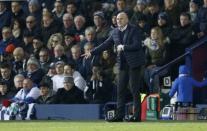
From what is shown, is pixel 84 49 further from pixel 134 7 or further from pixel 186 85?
pixel 186 85

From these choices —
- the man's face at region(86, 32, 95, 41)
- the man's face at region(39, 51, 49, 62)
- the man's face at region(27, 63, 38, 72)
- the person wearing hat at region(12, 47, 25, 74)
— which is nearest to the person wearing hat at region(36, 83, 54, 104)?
the man's face at region(27, 63, 38, 72)

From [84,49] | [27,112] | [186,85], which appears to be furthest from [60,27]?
[186,85]

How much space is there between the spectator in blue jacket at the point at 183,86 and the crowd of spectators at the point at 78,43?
1075 millimetres

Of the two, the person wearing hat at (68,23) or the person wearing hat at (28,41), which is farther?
the person wearing hat at (28,41)

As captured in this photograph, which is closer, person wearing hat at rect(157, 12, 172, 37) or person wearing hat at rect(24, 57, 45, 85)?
person wearing hat at rect(157, 12, 172, 37)

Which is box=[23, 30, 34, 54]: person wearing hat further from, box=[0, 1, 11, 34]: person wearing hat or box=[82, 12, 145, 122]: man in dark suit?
box=[82, 12, 145, 122]: man in dark suit

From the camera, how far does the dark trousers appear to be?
1753 cm

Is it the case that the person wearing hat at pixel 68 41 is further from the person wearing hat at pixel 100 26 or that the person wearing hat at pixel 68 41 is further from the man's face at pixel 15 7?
the man's face at pixel 15 7

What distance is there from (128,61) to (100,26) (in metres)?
4.90

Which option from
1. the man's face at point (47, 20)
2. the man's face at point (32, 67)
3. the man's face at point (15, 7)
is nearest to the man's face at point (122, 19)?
the man's face at point (32, 67)

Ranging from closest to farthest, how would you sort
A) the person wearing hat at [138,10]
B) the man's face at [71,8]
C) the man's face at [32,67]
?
1. the person wearing hat at [138,10]
2. the man's face at [32,67]
3. the man's face at [71,8]

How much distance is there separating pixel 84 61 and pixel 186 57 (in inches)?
100

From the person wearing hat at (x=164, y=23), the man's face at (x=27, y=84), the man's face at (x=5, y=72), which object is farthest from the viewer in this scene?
the man's face at (x=5, y=72)

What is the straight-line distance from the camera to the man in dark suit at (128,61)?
1755 cm
